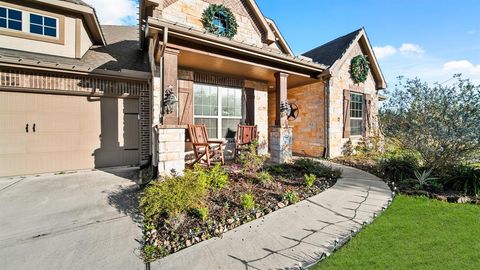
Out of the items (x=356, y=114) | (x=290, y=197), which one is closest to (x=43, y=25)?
(x=290, y=197)

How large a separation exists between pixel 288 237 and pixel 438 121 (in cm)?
474

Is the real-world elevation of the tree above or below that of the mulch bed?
above

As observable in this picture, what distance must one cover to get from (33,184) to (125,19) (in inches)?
398

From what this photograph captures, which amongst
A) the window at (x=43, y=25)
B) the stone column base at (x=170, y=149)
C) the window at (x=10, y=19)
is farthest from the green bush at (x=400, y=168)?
the window at (x=10, y=19)

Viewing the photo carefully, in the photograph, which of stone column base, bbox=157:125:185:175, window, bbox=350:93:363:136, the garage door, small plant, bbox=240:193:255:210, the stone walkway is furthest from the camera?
window, bbox=350:93:363:136

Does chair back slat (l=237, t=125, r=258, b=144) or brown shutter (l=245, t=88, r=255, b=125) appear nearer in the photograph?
chair back slat (l=237, t=125, r=258, b=144)

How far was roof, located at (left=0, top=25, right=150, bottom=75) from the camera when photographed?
5.14m

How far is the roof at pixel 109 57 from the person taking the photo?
16.9ft

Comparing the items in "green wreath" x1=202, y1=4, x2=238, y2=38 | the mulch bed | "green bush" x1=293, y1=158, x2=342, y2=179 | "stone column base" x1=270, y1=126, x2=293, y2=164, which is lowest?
the mulch bed

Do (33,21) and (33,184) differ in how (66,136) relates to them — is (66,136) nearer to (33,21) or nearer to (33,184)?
(33,184)

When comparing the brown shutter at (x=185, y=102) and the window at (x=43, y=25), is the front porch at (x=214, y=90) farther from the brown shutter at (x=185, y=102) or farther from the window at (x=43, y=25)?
the window at (x=43, y=25)

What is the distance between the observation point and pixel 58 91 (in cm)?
523

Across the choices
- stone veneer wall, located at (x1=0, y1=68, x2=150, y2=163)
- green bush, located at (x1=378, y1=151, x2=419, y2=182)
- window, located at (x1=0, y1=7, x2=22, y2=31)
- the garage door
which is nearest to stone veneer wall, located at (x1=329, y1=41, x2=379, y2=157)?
green bush, located at (x1=378, y1=151, x2=419, y2=182)

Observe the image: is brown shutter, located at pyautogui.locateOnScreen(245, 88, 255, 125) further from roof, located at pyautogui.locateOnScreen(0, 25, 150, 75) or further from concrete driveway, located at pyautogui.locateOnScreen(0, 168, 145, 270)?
concrete driveway, located at pyautogui.locateOnScreen(0, 168, 145, 270)
